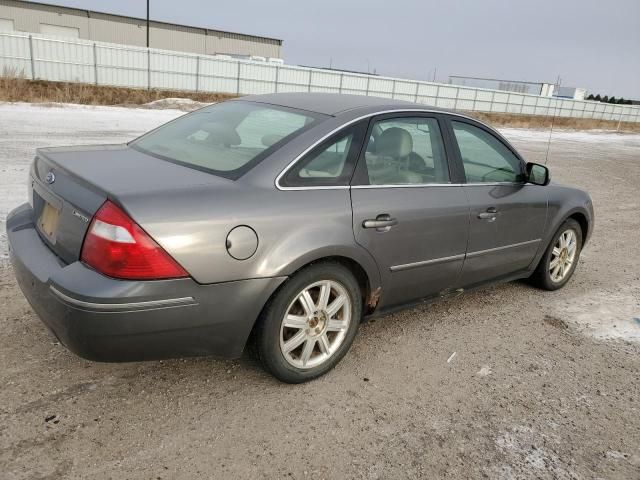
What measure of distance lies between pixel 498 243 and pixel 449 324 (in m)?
0.71

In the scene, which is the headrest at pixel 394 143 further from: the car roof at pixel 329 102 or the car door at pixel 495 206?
the car door at pixel 495 206

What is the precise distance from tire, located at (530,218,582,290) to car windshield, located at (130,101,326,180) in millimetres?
2621

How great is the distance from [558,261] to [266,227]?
3256 mm

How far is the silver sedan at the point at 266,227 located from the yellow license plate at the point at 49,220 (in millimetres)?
16

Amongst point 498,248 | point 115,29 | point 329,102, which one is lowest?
point 498,248

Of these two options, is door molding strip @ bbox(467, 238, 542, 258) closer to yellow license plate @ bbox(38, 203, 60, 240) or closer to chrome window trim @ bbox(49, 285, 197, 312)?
chrome window trim @ bbox(49, 285, 197, 312)

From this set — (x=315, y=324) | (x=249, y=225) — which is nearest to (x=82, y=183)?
(x=249, y=225)

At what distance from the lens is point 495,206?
4.00 metres

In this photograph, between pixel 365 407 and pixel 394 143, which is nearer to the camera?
pixel 365 407

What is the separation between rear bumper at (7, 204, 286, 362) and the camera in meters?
2.41

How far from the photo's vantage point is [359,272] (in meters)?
3.25

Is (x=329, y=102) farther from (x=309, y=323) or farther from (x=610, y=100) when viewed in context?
(x=610, y=100)

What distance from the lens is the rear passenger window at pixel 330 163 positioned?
296 centimetres

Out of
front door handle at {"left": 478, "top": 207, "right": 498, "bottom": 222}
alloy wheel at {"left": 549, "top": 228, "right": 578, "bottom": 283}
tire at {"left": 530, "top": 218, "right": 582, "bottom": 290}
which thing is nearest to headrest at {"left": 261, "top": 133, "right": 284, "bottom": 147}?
front door handle at {"left": 478, "top": 207, "right": 498, "bottom": 222}
